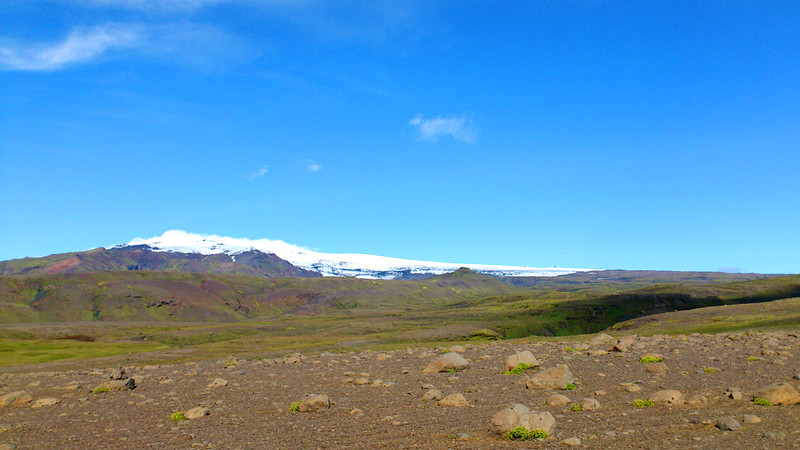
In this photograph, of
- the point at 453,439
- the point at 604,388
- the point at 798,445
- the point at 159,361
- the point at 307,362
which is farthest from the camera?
the point at 159,361

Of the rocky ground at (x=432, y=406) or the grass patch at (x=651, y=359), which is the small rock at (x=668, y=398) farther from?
the grass patch at (x=651, y=359)

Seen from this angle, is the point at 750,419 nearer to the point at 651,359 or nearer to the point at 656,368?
the point at 656,368

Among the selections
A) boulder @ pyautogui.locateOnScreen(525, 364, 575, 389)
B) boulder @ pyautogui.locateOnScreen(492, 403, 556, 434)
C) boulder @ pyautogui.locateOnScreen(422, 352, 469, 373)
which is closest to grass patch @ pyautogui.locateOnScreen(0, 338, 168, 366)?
boulder @ pyautogui.locateOnScreen(422, 352, 469, 373)

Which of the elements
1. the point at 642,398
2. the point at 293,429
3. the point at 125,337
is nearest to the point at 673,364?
the point at 642,398

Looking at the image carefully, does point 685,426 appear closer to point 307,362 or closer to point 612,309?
point 307,362

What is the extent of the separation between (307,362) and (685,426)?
32269 mm

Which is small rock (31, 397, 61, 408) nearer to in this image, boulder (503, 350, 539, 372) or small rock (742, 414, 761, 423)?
boulder (503, 350, 539, 372)

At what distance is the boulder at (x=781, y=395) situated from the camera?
21.6m

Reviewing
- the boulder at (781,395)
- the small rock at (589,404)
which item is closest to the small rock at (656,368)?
the boulder at (781,395)

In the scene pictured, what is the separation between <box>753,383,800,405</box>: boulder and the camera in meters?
21.6

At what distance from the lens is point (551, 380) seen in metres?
27.0

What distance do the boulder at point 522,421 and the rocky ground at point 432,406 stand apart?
0.27 ft

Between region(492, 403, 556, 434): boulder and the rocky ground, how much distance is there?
83 mm

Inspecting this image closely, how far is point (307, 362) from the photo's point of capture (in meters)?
44.8
